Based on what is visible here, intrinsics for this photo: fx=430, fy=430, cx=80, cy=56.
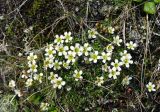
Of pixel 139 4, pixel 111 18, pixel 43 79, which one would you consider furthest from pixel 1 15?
pixel 139 4

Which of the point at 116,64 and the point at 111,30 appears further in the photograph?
the point at 111,30

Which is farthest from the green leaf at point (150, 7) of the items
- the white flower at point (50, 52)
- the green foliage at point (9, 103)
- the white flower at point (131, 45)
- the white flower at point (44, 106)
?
the green foliage at point (9, 103)

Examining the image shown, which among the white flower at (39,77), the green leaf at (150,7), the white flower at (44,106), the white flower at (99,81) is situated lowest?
the white flower at (44,106)

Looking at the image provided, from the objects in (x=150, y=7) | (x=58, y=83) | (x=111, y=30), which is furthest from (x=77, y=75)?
(x=150, y=7)

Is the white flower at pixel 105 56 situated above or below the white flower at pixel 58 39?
below

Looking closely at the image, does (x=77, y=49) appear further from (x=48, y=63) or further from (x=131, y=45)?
(x=131, y=45)

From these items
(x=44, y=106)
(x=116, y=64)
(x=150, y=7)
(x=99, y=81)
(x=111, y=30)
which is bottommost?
(x=44, y=106)

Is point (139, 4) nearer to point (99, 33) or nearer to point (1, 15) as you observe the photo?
point (99, 33)

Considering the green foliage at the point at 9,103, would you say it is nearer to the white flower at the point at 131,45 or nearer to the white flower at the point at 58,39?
the white flower at the point at 58,39
